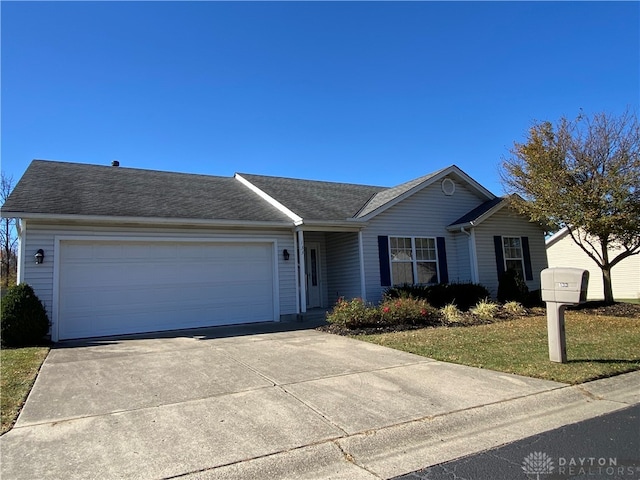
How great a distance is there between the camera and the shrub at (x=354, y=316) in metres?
10.7

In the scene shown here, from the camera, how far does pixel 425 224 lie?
50.8 feet

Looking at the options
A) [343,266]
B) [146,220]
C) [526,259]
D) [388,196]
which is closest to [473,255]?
[526,259]

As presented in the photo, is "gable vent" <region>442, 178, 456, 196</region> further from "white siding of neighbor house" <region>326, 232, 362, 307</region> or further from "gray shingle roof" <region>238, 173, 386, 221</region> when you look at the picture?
"white siding of neighbor house" <region>326, 232, 362, 307</region>

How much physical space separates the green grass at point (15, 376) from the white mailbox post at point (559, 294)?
718 cm

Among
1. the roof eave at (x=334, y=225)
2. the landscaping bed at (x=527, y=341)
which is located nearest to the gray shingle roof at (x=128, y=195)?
the roof eave at (x=334, y=225)

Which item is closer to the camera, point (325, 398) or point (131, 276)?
point (325, 398)

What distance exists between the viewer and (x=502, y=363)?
679 cm

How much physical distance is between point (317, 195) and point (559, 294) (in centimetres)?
1081

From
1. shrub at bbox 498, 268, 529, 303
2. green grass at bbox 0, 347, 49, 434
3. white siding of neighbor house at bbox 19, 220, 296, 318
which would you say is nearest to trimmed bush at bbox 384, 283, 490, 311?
shrub at bbox 498, 268, 529, 303

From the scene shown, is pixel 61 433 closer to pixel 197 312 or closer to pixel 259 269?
pixel 197 312

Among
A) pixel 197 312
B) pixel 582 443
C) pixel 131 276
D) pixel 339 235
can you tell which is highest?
pixel 339 235

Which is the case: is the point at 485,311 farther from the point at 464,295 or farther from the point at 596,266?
the point at 596,266

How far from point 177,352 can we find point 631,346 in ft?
28.2

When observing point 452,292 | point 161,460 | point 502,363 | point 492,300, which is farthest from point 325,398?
point 492,300
